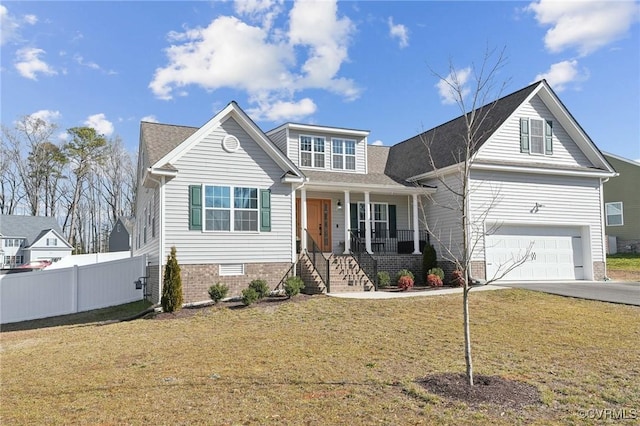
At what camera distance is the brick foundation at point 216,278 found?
14.2 metres

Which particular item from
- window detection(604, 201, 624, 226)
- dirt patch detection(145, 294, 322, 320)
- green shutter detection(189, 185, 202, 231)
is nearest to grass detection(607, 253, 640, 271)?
window detection(604, 201, 624, 226)

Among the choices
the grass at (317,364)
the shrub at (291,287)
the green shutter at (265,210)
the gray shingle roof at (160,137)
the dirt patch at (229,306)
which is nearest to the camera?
the grass at (317,364)

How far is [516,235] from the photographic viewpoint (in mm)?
18062

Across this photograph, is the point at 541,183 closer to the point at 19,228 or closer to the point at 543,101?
the point at 543,101

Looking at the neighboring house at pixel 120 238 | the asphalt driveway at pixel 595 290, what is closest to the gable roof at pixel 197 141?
the asphalt driveway at pixel 595 290

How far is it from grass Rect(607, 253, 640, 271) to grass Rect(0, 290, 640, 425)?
13085 mm

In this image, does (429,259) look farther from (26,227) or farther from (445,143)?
(26,227)

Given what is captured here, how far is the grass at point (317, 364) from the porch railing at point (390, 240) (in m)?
6.45

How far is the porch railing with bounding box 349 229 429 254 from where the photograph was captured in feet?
62.8

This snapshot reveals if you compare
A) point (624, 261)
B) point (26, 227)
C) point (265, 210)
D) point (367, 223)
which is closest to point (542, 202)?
point (367, 223)

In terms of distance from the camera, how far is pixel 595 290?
15.2 meters

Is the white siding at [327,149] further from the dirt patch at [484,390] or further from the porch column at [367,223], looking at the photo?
the dirt patch at [484,390]

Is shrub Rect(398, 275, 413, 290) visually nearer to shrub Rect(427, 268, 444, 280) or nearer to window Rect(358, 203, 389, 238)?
shrub Rect(427, 268, 444, 280)

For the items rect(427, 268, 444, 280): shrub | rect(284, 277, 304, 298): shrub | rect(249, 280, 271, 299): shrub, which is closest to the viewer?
rect(284, 277, 304, 298): shrub
